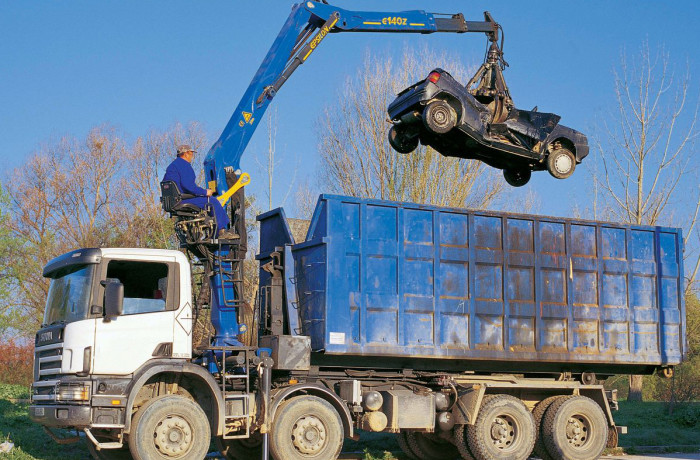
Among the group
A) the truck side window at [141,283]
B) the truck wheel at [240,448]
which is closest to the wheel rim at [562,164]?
the truck wheel at [240,448]

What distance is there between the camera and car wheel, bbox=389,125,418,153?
13.5m

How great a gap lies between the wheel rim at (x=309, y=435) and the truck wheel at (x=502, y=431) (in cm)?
226

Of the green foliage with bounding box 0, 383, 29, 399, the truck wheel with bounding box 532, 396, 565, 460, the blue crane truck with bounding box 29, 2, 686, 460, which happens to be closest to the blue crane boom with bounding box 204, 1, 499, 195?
the blue crane truck with bounding box 29, 2, 686, 460

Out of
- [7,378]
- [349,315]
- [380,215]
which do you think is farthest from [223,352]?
[7,378]

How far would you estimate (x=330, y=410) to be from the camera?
35.1 ft

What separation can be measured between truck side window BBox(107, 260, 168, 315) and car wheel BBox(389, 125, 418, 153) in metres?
4.97

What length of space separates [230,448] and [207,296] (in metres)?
2.38

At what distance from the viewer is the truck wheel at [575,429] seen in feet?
39.5

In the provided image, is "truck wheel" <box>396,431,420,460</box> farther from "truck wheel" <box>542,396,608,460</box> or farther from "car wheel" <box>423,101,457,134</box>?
"car wheel" <box>423,101,457,134</box>

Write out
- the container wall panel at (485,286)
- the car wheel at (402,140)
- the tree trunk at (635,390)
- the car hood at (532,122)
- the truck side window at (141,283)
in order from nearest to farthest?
1. the truck side window at (141,283)
2. the container wall panel at (485,286)
3. the car hood at (532,122)
4. the car wheel at (402,140)
5. the tree trunk at (635,390)

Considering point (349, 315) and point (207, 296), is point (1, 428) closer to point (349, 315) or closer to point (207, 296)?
point (207, 296)

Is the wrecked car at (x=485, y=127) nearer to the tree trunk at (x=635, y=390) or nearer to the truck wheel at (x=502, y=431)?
the truck wheel at (x=502, y=431)

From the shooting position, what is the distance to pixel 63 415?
9.30 m

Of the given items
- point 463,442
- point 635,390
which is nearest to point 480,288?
point 463,442
